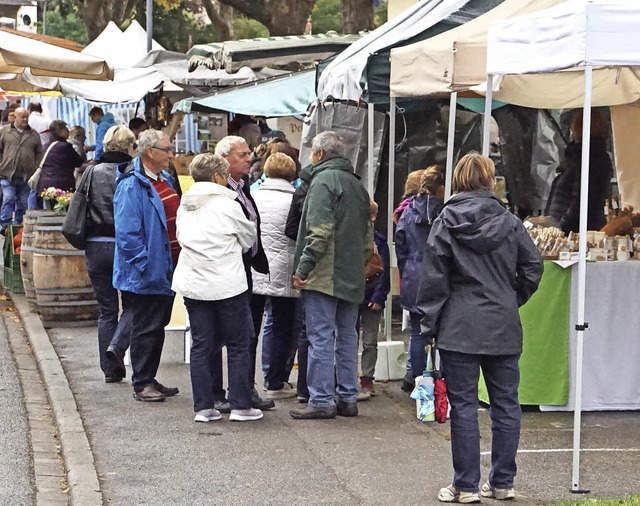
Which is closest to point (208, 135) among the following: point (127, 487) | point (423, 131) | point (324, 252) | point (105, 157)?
point (423, 131)

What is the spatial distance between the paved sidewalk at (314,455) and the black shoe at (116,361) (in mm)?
340

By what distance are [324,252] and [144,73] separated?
1145 cm

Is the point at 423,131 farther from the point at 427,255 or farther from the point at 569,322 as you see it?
the point at 427,255

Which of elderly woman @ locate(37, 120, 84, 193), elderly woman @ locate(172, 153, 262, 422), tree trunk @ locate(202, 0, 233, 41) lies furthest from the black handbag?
tree trunk @ locate(202, 0, 233, 41)

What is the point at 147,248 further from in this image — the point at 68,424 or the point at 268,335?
the point at 68,424

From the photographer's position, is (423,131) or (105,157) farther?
(423,131)

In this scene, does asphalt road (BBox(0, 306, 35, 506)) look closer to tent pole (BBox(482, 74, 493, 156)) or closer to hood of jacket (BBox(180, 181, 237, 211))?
hood of jacket (BBox(180, 181, 237, 211))

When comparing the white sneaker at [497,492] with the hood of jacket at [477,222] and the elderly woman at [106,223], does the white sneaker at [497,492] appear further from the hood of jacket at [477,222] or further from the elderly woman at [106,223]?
the elderly woman at [106,223]

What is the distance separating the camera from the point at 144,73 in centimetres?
1905

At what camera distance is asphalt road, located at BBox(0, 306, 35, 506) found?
267 inches

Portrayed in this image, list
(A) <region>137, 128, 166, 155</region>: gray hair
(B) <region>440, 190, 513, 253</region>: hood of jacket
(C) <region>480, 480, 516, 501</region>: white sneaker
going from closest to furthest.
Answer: (B) <region>440, 190, 513, 253</region>: hood of jacket → (C) <region>480, 480, 516, 501</region>: white sneaker → (A) <region>137, 128, 166, 155</region>: gray hair

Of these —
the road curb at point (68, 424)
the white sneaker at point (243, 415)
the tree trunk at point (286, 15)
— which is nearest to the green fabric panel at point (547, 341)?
the white sneaker at point (243, 415)

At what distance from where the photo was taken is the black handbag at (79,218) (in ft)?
31.7

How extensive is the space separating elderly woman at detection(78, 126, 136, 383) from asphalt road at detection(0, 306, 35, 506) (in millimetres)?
863
